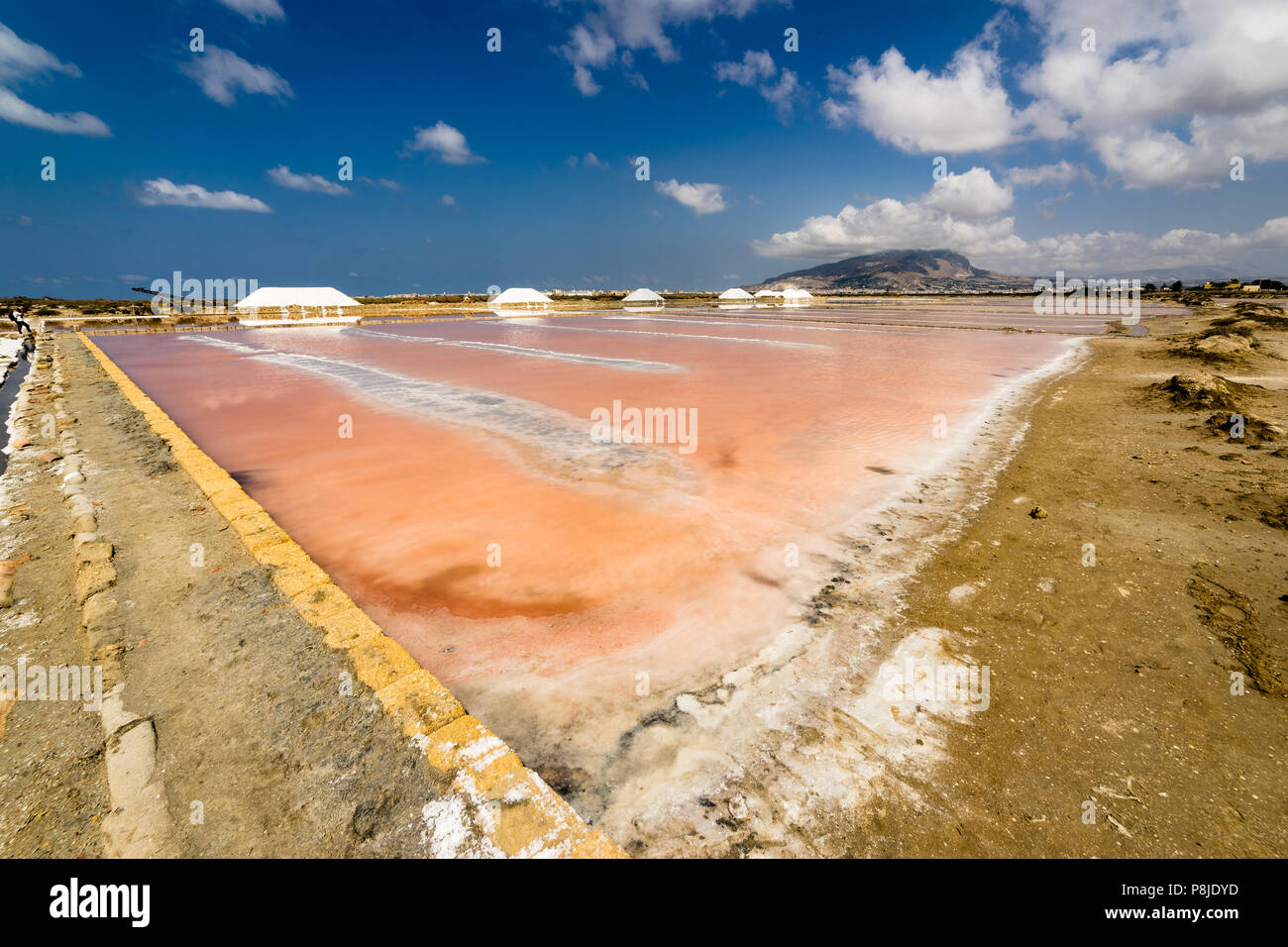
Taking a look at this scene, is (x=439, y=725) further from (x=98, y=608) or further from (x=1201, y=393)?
(x=1201, y=393)

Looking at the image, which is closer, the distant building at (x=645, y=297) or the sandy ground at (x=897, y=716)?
the sandy ground at (x=897, y=716)

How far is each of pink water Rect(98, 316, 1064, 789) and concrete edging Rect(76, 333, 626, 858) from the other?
19 cm

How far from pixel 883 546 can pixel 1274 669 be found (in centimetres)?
224

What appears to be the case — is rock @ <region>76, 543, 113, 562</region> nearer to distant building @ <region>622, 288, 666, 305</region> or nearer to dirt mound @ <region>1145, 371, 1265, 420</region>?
dirt mound @ <region>1145, 371, 1265, 420</region>

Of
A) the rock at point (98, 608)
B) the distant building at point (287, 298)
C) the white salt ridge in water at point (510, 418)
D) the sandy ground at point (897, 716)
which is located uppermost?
the distant building at point (287, 298)

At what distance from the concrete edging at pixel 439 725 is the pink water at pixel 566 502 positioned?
19 cm

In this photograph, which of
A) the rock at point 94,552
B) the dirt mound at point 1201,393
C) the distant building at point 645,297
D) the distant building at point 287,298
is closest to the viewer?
the rock at point 94,552

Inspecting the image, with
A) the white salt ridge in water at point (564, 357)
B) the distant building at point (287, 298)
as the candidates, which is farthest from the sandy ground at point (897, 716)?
the distant building at point (287, 298)

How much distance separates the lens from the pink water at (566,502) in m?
3.14

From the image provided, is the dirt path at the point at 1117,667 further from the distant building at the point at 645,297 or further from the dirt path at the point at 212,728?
the distant building at the point at 645,297

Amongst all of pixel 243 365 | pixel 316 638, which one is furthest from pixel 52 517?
pixel 243 365

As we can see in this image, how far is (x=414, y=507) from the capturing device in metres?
5.32

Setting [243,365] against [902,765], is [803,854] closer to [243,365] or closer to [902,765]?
[902,765]

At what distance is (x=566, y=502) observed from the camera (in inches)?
214
